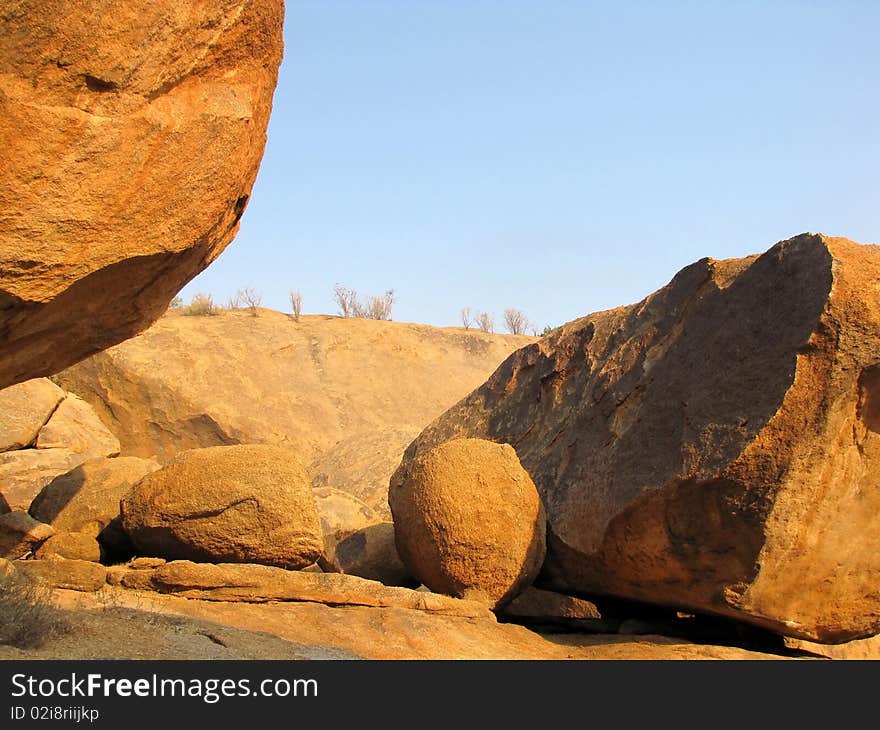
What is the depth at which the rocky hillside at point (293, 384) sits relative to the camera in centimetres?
1498

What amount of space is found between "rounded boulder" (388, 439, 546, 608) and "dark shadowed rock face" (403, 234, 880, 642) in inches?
15.2

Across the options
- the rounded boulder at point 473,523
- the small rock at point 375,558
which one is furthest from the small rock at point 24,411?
the rounded boulder at point 473,523

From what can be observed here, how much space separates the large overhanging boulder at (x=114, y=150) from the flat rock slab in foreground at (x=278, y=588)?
4.89 feet

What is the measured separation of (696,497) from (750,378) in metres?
0.76

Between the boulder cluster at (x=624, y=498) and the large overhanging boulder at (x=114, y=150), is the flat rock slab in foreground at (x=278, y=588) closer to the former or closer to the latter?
the boulder cluster at (x=624, y=498)

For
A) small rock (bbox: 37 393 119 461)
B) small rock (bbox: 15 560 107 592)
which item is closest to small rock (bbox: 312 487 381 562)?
small rock (bbox: 15 560 107 592)

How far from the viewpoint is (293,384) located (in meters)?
19.1

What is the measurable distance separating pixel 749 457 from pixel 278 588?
289cm

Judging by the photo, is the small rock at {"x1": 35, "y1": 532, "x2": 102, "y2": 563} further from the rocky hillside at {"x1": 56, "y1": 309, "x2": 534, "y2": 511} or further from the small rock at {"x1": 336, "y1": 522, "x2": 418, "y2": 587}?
the rocky hillside at {"x1": 56, "y1": 309, "x2": 534, "y2": 511}

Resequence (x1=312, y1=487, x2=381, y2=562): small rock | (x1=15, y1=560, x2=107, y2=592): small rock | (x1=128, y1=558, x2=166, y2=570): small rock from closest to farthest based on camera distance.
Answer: (x1=15, y1=560, x2=107, y2=592): small rock → (x1=128, y1=558, x2=166, y2=570): small rock → (x1=312, y1=487, x2=381, y2=562): small rock

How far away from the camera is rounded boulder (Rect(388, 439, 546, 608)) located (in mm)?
6180

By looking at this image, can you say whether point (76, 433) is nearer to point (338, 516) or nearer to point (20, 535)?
point (338, 516)
